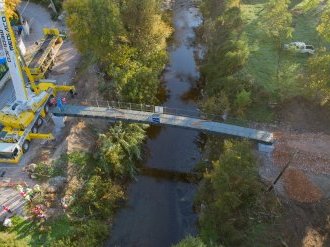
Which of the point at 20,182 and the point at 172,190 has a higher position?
the point at 20,182

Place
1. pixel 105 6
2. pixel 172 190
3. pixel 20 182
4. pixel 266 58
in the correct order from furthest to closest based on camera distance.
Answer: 1. pixel 266 58
2. pixel 105 6
3. pixel 172 190
4. pixel 20 182

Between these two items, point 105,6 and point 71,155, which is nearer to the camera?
point 71,155

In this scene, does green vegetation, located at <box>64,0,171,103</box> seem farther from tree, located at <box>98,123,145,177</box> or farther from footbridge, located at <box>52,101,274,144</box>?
tree, located at <box>98,123,145,177</box>

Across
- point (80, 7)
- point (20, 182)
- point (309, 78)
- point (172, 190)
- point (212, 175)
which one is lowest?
point (172, 190)

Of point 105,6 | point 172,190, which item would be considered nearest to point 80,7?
point 105,6

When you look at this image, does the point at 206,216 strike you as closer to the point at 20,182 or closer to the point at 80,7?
the point at 20,182

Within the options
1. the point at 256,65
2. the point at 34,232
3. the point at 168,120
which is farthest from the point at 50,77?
the point at 256,65

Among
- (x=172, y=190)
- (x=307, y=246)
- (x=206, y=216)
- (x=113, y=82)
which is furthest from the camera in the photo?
(x=113, y=82)

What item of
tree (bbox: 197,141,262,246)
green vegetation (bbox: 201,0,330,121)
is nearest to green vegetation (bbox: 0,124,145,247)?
tree (bbox: 197,141,262,246)
